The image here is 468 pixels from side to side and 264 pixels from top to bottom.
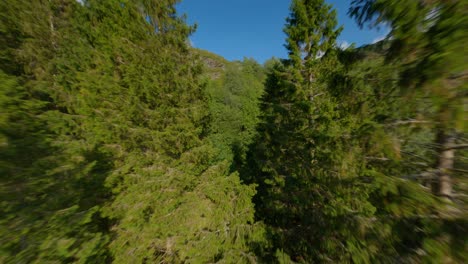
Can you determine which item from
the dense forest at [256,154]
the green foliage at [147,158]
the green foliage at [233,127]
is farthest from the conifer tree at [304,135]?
the green foliage at [233,127]

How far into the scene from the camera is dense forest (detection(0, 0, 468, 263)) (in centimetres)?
196

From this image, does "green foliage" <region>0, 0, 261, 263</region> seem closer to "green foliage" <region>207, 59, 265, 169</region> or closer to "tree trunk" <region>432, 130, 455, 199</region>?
"green foliage" <region>207, 59, 265, 169</region>

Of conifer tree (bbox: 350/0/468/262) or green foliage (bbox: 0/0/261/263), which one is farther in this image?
green foliage (bbox: 0/0/261/263)

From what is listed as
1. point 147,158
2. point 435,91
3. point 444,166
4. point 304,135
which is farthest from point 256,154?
point 435,91

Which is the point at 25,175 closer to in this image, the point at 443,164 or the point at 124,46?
the point at 124,46

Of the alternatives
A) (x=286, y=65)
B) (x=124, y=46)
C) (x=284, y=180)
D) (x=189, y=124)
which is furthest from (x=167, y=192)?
(x=286, y=65)

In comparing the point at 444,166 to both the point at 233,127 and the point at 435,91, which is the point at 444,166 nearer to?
the point at 435,91

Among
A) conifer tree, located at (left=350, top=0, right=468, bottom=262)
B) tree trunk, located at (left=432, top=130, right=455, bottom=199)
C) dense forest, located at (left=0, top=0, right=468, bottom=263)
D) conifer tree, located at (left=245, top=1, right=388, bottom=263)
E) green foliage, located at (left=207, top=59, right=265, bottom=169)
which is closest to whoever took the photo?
conifer tree, located at (left=350, top=0, right=468, bottom=262)

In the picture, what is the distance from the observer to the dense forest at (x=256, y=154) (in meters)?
1.96

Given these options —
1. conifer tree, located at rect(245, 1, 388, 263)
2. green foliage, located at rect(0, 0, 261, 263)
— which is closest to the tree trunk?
conifer tree, located at rect(245, 1, 388, 263)

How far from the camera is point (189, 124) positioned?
5941mm

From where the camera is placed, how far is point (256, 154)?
27.6 ft

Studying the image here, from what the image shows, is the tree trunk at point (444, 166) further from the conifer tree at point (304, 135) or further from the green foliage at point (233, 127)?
the green foliage at point (233, 127)

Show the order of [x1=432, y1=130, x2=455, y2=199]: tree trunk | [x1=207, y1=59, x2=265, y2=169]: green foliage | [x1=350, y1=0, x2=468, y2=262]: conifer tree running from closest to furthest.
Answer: [x1=350, y1=0, x2=468, y2=262]: conifer tree → [x1=432, y1=130, x2=455, y2=199]: tree trunk → [x1=207, y1=59, x2=265, y2=169]: green foliage
